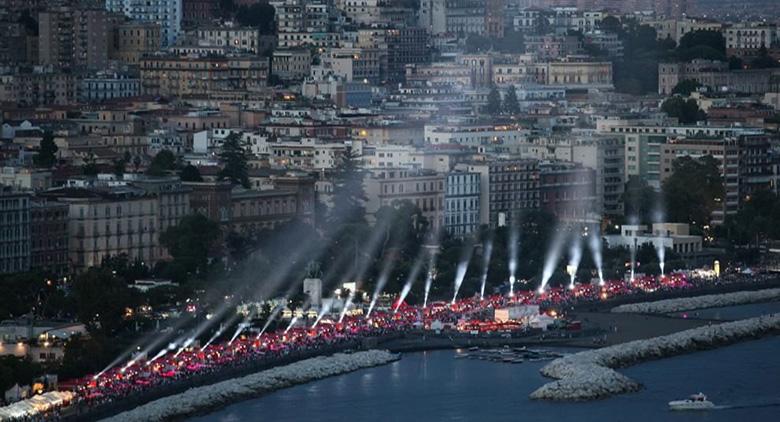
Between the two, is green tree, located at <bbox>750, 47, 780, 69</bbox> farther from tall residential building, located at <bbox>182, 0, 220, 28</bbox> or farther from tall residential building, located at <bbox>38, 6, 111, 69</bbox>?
tall residential building, located at <bbox>38, 6, 111, 69</bbox>

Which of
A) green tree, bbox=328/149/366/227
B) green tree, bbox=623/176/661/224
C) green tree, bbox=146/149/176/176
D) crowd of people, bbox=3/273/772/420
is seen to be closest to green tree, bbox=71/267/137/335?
crowd of people, bbox=3/273/772/420

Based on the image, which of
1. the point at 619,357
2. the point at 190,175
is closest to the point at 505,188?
the point at 190,175

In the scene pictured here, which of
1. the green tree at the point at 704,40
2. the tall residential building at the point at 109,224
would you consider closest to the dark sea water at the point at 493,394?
the tall residential building at the point at 109,224

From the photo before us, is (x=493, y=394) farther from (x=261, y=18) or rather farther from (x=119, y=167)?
(x=261, y=18)

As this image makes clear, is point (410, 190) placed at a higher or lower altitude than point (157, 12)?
lower

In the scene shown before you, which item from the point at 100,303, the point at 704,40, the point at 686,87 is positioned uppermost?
the point at 704,40

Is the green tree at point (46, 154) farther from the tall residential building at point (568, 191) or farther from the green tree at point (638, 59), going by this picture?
the green tree at point (638, 59)
